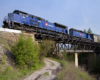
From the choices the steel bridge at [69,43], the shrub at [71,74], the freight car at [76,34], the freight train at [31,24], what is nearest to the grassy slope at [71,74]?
the shrub at [71,74]

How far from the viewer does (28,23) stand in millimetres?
17562

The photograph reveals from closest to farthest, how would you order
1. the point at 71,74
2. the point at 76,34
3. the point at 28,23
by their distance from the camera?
the point at 71,74
the point at 28,23
the point at 76,34

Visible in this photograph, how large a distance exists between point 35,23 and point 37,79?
13781 mm

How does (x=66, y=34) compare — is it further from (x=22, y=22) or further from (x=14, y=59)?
(x=14, y=59)

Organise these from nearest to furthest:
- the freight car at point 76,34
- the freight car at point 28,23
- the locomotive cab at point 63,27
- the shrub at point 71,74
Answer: the shrub at point 71,74
the freight car at point 28,23
the locomotive cab at point 63,27
the freight car at point 76,34

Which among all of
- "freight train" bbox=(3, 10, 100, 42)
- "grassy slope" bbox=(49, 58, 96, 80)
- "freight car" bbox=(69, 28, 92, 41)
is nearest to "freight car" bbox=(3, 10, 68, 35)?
"freight train" bbox=(3, 10, 100, 42)

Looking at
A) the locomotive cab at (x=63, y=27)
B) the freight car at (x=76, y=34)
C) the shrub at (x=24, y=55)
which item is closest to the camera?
the shrub at (x=24, y=55)

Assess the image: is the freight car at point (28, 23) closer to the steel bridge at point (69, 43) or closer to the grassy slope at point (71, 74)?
the steel bridge at point (69, 43)

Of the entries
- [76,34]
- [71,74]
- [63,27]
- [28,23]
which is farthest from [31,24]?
[76,34]

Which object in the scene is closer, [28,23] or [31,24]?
[28,23]

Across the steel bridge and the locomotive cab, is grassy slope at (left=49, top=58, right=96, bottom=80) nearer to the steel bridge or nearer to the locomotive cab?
the steel bridge

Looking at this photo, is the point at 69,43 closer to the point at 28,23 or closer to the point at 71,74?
the point at 28,23

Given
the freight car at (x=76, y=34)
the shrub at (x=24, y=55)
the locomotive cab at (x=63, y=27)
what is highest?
the locomotive cab at (x=63, y=27)

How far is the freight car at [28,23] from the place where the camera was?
15058mm
